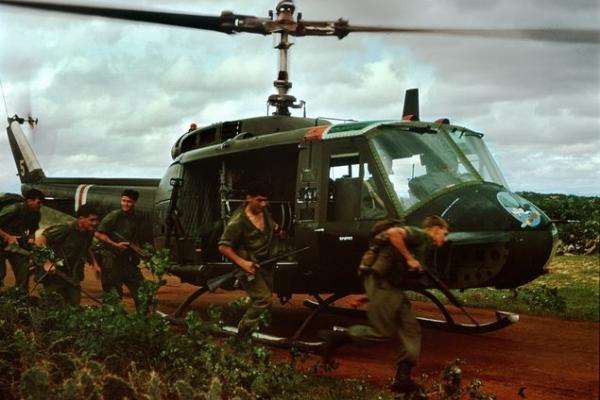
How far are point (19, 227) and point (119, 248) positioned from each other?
183 cm

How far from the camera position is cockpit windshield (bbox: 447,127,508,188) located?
614cm

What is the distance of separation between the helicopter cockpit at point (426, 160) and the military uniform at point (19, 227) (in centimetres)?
600

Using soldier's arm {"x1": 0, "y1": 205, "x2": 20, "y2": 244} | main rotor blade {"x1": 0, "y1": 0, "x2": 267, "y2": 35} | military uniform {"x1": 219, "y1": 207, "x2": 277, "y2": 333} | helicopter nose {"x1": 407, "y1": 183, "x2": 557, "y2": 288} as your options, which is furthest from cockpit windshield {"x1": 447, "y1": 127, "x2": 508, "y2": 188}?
soldier's arm {"x1": 0, "y1": 205, "x2": 20, "y2": 244}

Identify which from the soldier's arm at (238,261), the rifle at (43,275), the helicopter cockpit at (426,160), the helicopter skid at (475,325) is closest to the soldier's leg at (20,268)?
the rifle at (43,275)

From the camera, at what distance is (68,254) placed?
922cm

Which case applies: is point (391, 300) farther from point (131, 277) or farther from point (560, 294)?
point (131, 277)

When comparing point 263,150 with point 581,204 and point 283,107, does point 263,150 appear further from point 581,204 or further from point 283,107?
point 581,204

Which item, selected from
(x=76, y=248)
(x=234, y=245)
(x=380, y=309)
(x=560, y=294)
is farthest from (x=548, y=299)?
(x=76, y=248)

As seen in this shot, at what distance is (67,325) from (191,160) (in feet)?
9.38

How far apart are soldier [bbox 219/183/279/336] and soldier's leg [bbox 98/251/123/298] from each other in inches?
128

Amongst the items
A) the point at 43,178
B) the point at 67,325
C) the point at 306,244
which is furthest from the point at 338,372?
the point at 43,178

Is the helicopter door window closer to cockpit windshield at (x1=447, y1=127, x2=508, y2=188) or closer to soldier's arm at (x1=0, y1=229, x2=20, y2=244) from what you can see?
cockpit windshield at (x1=447, y1=127, x2=508, y2=188)

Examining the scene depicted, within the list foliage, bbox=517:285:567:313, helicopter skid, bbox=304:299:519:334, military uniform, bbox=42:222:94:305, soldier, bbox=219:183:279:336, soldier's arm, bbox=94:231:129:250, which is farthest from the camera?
military uniform, bbox=42:222:94:305

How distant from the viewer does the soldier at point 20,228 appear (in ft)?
31.3
